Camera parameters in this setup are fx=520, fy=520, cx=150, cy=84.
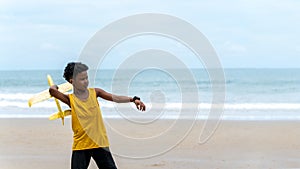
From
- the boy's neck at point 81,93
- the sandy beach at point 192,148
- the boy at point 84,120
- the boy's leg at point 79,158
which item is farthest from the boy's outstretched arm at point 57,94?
the sandy beach at point 192,148

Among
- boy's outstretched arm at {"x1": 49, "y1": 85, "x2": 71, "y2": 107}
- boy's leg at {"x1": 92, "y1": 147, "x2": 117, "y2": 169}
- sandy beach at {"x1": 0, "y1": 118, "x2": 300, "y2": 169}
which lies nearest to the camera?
boy's outstretched arm at {"x1": 49, "y1": 85, "x2": 71, "y2": 107}

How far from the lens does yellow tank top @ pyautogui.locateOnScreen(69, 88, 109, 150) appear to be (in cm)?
470

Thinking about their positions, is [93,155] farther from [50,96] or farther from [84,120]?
[50,96]

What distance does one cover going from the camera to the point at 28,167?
817 cm

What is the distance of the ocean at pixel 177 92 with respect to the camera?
1691cm

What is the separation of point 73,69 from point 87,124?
1.70ft

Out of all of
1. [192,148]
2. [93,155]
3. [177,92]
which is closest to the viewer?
[93,155]

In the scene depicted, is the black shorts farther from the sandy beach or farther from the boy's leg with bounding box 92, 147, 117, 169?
the sandy beach

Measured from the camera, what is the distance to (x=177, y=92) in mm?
25969

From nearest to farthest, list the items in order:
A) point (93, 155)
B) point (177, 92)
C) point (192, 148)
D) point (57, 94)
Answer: point (57, 94) → point (93, 155) → point (192, 148) → point (177, 92)

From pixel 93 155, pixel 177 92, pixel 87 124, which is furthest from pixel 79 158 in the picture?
pixel 177 92

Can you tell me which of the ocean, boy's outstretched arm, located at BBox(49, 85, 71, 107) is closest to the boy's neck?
boy's outstretched arm, located at BBox(49, 85, 71, 107)

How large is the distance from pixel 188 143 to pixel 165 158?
77.0 inches

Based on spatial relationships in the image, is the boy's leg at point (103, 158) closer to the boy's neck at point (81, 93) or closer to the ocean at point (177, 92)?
the boy's neck at point (81, 93)
